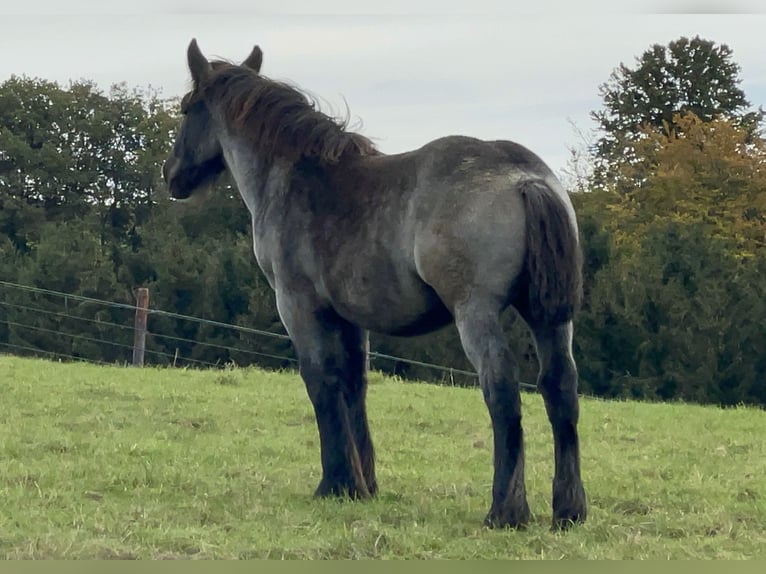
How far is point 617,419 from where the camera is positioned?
11086mm

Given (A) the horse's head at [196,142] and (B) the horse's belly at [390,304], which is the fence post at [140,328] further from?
(B) the horse's belly at [390,304]

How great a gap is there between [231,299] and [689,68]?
15720 millimetres

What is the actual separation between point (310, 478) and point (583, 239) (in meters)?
14.9

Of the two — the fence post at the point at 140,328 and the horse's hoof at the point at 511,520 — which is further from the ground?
the fence post at the point at 140,328

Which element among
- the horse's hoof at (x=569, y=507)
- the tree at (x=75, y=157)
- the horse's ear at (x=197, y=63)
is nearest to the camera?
the horse's hoof at (x=569, y=507)

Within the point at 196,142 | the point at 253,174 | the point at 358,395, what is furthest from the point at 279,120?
the point at 358,395

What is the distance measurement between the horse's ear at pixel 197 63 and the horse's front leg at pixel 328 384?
1.79m

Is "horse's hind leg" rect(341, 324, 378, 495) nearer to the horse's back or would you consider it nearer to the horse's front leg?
the horse's front leg

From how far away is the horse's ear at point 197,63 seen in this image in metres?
6.96

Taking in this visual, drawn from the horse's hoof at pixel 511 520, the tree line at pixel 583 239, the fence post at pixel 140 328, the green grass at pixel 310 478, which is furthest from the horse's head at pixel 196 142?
the fence post at pixel 140 328

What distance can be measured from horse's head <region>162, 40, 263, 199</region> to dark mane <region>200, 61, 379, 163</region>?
0.14 meters

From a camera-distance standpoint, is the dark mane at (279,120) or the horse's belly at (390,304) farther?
the dark mane at (279,120)

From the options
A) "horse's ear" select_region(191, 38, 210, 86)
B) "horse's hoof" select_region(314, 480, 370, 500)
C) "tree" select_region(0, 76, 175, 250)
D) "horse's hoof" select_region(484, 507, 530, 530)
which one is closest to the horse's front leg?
"horse's hoof" select_region(314, 480, 370, 500)

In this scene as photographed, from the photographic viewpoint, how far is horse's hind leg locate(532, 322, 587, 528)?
5445 millimetres
